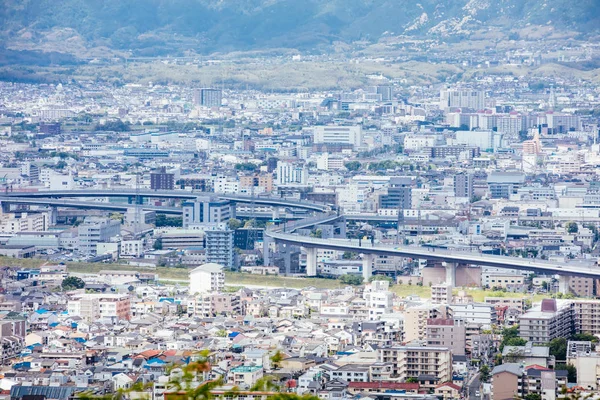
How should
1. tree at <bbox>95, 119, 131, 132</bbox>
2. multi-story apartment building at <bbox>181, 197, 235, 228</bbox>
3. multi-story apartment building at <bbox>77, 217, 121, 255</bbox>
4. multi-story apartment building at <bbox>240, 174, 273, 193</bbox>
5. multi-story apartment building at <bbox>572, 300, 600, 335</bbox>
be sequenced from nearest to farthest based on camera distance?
multi-story apartment building at <bbox>572, 300, 600, 335</bbox>
multi-story apartment building at <bbox>77, 217, 121, 255</bbox>
multi-story apartment building at <bbox>181, 197, 235, 228</bbox>
multi-story apartment building at <bbox>240, 174, 273, 193</bbox>
tree at <bbox>95, 119, 131, 132</bbox>

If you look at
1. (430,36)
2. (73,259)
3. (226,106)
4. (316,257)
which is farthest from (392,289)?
(430,36)

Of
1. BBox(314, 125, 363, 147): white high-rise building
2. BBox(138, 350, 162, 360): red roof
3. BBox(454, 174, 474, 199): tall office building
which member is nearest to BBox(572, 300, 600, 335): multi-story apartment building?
BBox(138, 350, 162, 360): red roof

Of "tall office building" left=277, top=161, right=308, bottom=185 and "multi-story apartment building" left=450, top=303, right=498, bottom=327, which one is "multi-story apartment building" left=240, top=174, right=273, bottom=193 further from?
"multi-story apartment building" left=450, top=303, right=498, bottom=327

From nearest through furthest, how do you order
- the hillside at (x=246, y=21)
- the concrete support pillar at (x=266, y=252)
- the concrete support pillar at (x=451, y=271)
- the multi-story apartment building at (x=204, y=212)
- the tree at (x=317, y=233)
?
1. the concrete support pillar at (x=451, y=271)
2. the concrete support pillar at (x=266, y=252)
3. the tree at (x=317, y=233)
4. the multi-story apartment building at (x=204, y=212)
5. the hillside at (x=246, y=21)

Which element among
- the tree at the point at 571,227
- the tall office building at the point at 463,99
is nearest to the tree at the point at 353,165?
the tree at the point at 571,227

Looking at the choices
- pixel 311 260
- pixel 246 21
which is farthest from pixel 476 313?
pixel 246 21

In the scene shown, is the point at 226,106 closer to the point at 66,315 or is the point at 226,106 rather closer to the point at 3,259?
the point at 3,259

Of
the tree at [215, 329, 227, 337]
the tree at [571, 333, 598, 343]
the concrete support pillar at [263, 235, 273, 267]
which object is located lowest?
the tree at [215, 329, 227, 337]

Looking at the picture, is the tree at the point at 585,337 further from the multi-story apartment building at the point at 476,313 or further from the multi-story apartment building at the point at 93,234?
the multi-story apartment building at the point at 93,234
